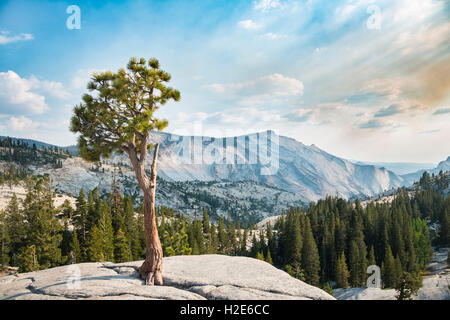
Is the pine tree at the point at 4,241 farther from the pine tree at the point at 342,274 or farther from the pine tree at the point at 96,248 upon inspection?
the pine tree at the point at 342,274

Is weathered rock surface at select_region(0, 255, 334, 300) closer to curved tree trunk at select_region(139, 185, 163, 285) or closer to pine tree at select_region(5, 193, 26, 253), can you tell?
curved tree trunk at select_region(139, 185, 163, 285)

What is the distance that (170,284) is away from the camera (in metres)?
16.4

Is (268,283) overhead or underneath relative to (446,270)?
overhead

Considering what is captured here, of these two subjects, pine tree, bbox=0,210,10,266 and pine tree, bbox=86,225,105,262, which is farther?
pine tree, bbox=0,210,10,266

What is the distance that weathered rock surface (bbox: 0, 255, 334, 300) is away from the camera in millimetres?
13570

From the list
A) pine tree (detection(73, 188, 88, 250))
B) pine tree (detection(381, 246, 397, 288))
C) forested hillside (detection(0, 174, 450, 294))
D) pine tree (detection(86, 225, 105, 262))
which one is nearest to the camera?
pine tree (detection(86, 225, 105, 262))

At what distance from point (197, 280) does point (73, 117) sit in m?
13.3

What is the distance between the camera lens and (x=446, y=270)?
94125 millimetres

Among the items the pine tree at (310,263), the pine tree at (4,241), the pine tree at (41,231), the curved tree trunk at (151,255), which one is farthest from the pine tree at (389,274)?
the pine tree at (4,241)

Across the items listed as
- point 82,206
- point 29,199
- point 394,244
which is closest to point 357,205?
point 394,244

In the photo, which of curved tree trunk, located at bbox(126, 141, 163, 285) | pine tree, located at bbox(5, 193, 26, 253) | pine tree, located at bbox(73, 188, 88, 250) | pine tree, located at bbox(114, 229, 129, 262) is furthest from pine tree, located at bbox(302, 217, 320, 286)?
pine tree, located at bbox(5, 193, 26, 253)

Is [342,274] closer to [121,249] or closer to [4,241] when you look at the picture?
[121,249]
